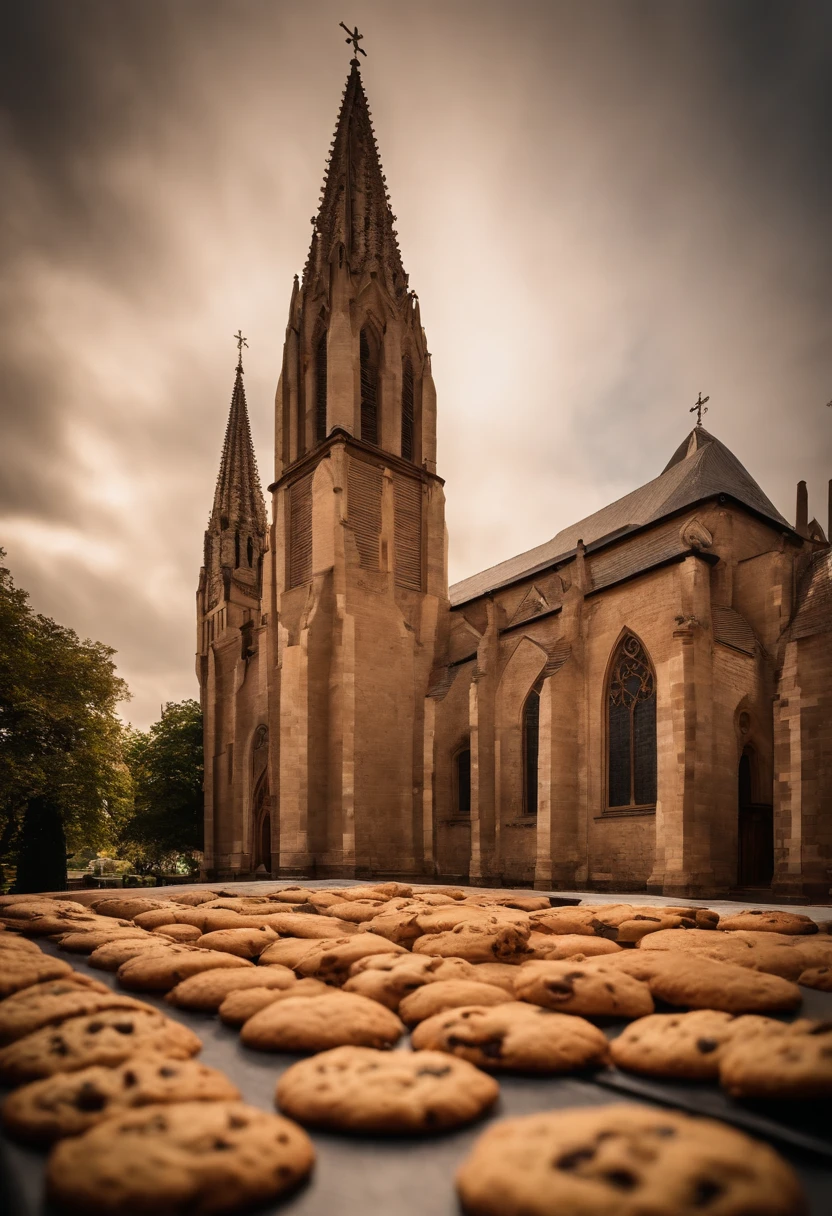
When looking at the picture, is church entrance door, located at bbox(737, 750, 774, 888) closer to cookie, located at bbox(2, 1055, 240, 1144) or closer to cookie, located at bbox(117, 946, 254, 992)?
cookie, located at bbox(117, 946, 254, 992)

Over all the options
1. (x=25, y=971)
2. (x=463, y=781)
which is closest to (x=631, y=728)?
(x=463, y=781)

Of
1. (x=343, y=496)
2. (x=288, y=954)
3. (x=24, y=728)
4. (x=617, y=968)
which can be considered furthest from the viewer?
(x=343, y=496)

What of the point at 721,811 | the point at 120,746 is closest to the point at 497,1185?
the point at 721,811

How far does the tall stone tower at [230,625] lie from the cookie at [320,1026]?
28166 mm

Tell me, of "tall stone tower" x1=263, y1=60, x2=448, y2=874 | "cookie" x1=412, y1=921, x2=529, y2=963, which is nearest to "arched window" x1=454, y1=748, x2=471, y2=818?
"tall stone tower" x1=263, y1=60, x2=448, y2=874

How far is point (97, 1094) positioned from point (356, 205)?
31665 millimetres

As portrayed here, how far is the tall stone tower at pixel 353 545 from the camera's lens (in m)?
21.7

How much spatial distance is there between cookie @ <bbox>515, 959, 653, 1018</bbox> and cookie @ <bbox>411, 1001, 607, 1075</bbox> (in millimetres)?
297

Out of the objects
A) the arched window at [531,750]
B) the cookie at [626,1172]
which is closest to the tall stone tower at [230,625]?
the arched window at [531,750]

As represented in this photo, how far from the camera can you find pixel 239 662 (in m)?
31.4

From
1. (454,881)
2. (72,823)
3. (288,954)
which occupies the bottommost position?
(454,881)

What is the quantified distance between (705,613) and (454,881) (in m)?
11.4

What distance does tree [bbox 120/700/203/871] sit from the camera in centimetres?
3434

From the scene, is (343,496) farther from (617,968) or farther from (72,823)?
(617,968)
